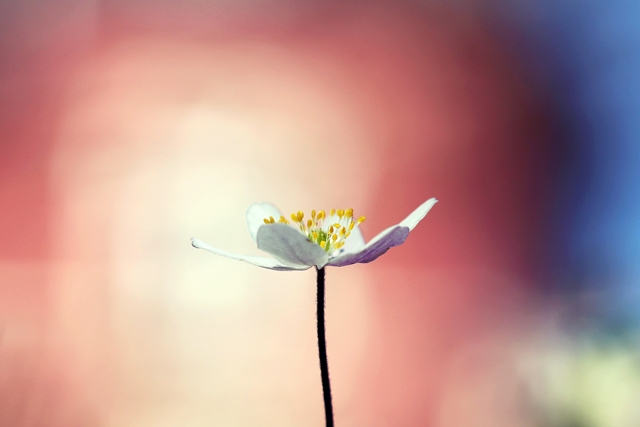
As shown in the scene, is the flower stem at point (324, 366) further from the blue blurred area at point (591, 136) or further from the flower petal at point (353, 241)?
the blue blurred area at point (591, 136)

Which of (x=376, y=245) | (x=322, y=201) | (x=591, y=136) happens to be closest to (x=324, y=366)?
(x=376, y=245)

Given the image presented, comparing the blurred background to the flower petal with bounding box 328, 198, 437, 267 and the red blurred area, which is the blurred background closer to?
the red blurred area

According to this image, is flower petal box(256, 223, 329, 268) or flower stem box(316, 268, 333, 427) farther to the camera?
flower petal box(256, 223, 329, 268)

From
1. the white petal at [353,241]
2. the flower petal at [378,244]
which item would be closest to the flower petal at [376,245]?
the flower petal at [378,244]

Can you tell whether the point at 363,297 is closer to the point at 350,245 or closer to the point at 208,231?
the point at 208,231

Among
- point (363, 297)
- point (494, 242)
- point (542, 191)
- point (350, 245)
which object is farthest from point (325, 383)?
point (542, 191)

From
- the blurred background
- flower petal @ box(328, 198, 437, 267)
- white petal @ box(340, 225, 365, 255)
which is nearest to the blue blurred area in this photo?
the blurred background
